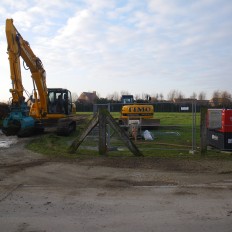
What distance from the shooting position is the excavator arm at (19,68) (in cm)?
1880

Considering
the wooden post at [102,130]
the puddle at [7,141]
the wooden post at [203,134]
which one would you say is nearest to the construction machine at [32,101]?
the puddle at [7,141]

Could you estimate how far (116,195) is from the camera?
7359mm

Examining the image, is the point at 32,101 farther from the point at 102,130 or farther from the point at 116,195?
the point at 116,195

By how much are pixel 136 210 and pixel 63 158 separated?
5986mm

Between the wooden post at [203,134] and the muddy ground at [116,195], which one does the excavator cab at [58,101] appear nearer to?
the muddy ground at [116,195]

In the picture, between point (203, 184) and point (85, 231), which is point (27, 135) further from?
point (85, 231)

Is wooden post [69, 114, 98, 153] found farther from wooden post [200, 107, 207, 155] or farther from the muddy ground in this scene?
wooden post [200, 107, 207, 155]

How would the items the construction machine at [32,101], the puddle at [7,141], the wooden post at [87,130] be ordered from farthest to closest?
the construction machine at [32,101]
the puddle at [7,141]
the wooden post at [87,130]

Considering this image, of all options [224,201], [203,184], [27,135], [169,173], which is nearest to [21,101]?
[27,135]

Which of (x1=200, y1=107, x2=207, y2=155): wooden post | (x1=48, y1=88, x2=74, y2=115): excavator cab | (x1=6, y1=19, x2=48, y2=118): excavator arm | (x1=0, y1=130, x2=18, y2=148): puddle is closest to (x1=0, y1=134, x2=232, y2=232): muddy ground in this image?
(x1=200, y1=107, x2=207, y2=155): wooden post

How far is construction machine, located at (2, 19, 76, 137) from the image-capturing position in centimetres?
1903

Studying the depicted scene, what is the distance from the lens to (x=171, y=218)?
5863 mm

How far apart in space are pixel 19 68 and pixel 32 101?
3603 millimetres

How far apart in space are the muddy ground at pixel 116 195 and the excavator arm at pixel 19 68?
8719mm
